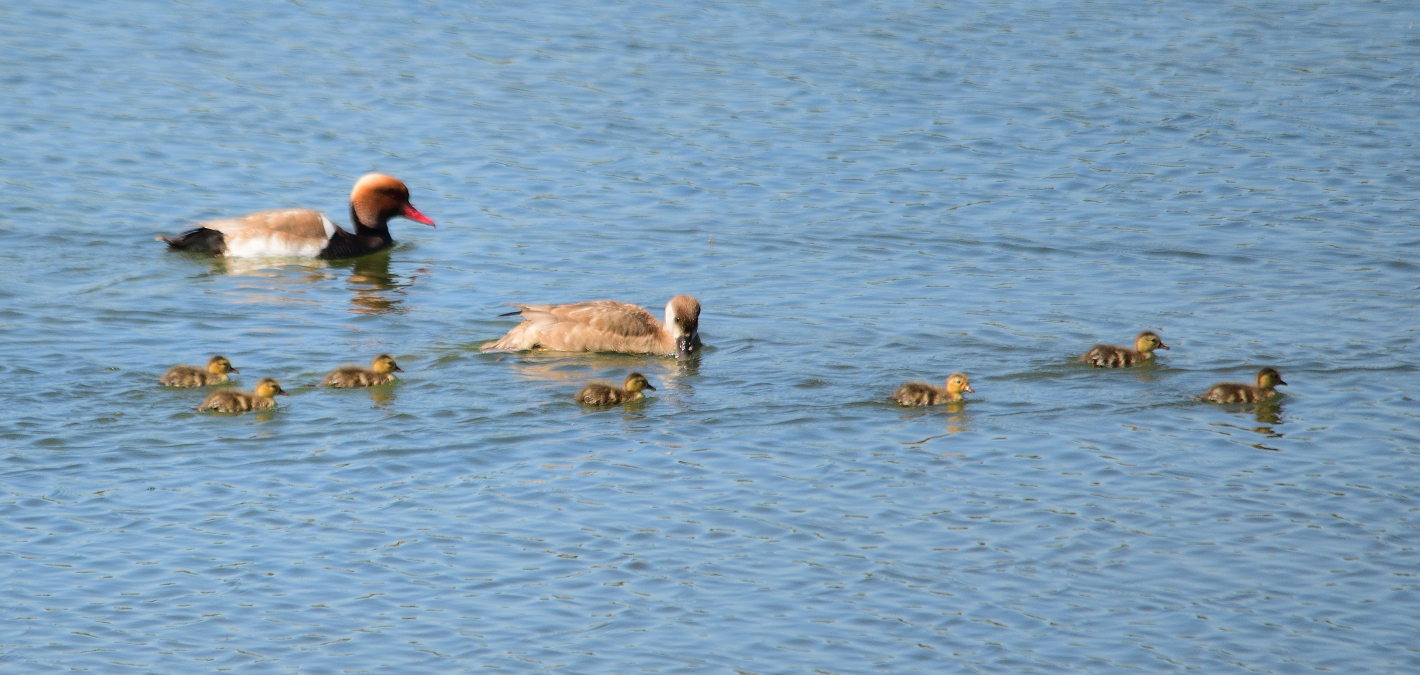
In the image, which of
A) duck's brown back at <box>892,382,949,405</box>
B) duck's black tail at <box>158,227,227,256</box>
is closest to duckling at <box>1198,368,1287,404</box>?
duck's brown back at <box>892,382,949,405</box>

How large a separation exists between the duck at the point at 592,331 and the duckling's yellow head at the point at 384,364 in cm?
117

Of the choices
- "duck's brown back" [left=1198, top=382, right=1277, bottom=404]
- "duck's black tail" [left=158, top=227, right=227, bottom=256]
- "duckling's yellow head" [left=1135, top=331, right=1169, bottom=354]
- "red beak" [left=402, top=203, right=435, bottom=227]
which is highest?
"red beak" [left=402, top=203, right=435, bottom=227]

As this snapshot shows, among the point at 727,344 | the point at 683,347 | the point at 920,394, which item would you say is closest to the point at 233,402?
the point at 683,347

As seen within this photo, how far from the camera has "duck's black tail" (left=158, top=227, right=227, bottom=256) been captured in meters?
15.4

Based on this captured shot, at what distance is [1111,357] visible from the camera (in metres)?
12.2

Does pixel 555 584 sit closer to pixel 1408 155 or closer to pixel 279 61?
pixel 1408 155

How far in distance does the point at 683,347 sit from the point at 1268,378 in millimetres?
3979

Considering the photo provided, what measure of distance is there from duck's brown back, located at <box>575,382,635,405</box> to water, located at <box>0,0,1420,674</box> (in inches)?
11.8

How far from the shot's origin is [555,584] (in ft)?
27.6

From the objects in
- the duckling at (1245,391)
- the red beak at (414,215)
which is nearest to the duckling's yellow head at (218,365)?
the red beak at (414,215)

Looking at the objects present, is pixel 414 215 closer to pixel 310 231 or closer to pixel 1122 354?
pixel 310 231

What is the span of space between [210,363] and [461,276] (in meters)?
4.09

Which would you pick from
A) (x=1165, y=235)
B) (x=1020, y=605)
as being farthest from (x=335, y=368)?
(x=1165, y=235)

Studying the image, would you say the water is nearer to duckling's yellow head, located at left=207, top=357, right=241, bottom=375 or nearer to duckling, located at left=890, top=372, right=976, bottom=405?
duckling, located at left=890, top=372, right=976, bottom=405
